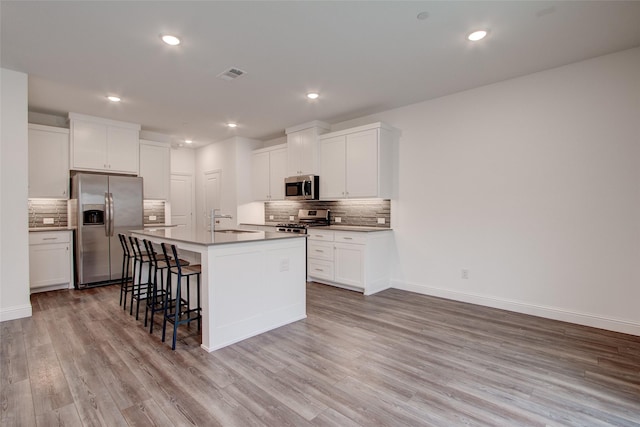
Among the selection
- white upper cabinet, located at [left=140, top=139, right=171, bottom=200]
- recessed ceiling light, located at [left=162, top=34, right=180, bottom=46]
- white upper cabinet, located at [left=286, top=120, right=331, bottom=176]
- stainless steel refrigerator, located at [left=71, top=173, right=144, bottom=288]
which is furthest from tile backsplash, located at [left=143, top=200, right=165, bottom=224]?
recessed ceiling light, located at [left=162, top=34, right=180, bottom=46]

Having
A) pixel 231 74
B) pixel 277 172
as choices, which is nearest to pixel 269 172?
pixel 277 172

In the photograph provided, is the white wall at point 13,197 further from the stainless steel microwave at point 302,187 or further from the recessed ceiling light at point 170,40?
the stainless steel microwave at point 302,187

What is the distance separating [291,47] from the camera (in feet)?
9.81

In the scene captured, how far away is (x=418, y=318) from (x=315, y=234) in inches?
85.7

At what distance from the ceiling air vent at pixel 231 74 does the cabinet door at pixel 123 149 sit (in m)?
2.97

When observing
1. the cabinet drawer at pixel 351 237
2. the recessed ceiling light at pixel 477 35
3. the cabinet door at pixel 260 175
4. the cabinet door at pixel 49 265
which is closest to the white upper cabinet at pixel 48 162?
the cabinet door at pixel 49 265

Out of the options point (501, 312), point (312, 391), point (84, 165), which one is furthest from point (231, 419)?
point (84, 165)

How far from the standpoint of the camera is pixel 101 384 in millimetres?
2223

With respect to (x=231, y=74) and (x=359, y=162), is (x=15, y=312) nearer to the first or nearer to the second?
(x=231, y=74)

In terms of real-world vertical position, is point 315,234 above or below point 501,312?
above

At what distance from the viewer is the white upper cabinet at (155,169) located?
5910 mm

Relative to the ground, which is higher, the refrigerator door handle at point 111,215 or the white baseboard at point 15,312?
the refrigerator door handle at point 111,215

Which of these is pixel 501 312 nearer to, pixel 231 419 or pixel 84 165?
pixel 231 419

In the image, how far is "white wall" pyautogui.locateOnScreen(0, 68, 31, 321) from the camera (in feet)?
11.2
